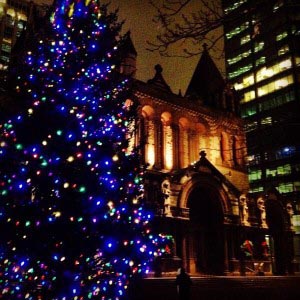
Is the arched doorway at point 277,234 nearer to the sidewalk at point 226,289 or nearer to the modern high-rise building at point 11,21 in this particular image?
the sidewalk at point 226,289

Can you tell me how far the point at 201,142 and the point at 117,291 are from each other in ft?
70.1

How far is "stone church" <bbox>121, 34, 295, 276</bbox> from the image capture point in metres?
24.4

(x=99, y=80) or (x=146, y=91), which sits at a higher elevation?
(x=146, y=91)

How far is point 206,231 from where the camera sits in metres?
27.5

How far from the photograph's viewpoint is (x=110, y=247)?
10.6 m

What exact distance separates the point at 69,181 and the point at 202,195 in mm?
18538

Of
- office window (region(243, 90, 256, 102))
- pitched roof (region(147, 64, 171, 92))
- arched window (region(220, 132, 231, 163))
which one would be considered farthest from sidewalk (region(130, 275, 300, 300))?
office window (region(243, 90, 256, 102))

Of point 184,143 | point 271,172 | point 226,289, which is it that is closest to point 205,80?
point 184,143

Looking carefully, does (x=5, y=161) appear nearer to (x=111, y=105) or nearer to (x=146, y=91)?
(x=111, y=105)

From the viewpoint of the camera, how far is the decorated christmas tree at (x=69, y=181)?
985 cm

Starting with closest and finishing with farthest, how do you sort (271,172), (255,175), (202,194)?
(202,194) → (271,172) → (255,175)

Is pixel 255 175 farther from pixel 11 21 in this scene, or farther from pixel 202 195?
pixel 11 21

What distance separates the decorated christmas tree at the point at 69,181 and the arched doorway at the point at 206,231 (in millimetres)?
15505

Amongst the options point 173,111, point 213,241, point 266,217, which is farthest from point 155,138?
point 266,217
